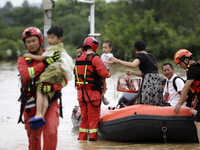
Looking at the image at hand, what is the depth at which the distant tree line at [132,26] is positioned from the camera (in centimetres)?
3185

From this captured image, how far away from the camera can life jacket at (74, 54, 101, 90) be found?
19.7 feet

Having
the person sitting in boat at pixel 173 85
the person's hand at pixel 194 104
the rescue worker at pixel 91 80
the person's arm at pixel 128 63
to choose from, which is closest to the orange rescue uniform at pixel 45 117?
the rescue worker at pixel 91 80

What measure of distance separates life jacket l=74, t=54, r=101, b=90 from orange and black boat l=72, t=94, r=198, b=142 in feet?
2.36

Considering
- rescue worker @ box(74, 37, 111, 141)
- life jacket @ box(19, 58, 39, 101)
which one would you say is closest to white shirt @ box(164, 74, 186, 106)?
rescue worker @ box(74, 37, 111, 141)

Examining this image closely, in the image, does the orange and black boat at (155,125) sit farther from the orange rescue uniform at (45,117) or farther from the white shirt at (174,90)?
the orange rescue uniform at (45,117)

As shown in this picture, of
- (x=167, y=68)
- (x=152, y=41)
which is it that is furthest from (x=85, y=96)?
(x=152, y=41)

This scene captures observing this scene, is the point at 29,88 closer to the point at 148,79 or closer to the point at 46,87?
the point at 46,87

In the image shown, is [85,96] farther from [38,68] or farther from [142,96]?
[38,68]

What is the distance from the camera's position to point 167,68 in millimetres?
6375

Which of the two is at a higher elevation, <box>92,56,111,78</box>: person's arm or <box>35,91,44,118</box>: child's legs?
<box>92,56,111,78</box>: person's arm

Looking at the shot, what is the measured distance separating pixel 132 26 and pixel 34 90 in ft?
115

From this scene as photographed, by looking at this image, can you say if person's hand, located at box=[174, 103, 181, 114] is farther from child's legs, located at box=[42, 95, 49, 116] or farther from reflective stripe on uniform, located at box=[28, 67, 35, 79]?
reflective stripe on uniform, located at box=[28, 67, 35, 79]

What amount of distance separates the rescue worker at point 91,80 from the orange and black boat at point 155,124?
449 mm

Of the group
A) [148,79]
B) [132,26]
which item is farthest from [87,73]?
[132,26]
